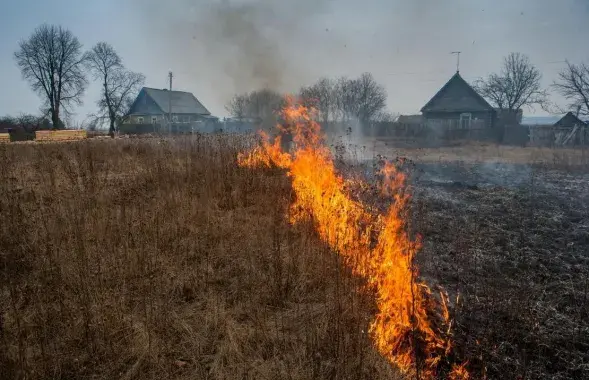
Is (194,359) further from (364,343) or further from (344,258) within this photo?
(344,258)

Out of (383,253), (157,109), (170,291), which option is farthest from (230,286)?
(157,109)

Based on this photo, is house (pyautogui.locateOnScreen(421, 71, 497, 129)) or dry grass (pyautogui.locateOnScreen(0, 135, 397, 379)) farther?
house (pyautogui.locateOnScreen(421, 71, 497, 129))

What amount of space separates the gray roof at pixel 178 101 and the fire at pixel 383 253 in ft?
145

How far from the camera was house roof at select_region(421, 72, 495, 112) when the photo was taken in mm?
33344

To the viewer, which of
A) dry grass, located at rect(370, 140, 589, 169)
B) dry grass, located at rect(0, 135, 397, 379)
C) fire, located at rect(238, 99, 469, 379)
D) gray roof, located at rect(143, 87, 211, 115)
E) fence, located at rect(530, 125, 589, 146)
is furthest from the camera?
gray roof, located at rect(143, 87, 211, 115)

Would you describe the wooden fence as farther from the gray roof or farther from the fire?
the gray roof

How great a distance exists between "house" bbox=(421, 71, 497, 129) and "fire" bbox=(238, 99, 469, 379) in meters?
25.5

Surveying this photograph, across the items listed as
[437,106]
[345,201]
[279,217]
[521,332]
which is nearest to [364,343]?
[521,332]

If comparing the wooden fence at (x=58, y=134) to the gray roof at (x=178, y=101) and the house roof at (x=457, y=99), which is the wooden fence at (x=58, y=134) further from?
the house roof at (x=457, y=99)

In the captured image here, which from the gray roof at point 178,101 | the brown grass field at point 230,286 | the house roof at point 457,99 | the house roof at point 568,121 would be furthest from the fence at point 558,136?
the gray roof at point 178,101

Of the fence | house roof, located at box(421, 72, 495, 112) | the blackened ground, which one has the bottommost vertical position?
the blackened ground

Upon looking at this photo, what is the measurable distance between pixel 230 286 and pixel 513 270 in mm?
4573

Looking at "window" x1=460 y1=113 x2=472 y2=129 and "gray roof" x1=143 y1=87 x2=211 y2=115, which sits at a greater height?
"gray roof" x1=143 y1=87 x2=211 y2=115

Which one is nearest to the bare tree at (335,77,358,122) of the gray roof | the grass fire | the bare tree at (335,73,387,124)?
the bare tree at (335,73,387,124)
